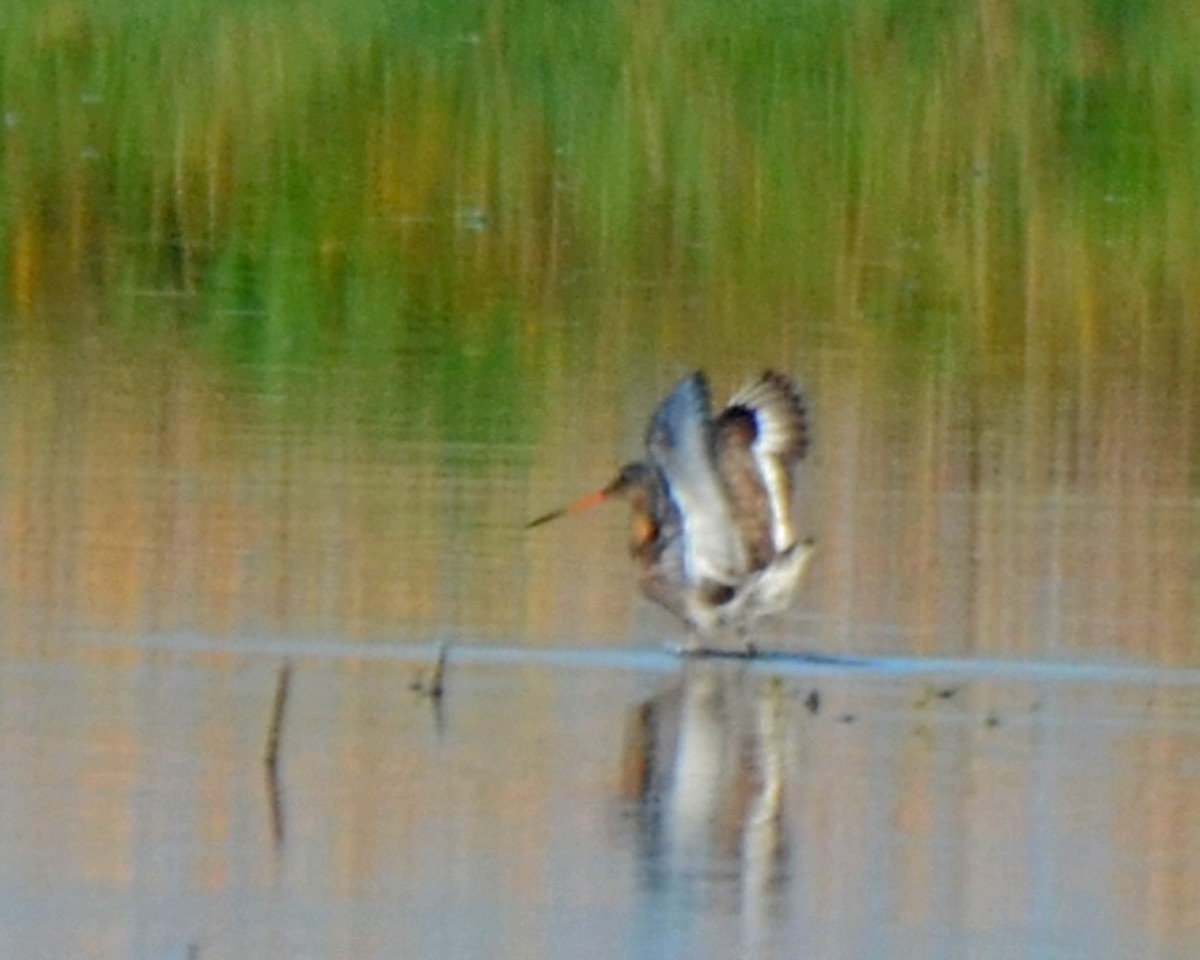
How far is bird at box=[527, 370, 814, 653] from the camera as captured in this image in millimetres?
10477

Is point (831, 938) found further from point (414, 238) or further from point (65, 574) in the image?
point (414, 238)

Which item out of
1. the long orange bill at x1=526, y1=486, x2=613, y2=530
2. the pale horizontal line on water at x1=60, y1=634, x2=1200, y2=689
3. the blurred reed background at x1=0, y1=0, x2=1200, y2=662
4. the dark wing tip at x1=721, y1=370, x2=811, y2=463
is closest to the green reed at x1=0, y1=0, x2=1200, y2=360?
the blurred reed background at x1=0, y1=0, x2=1200, y2=662

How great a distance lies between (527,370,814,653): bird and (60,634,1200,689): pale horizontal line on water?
0.23 meters

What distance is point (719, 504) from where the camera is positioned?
422 inches

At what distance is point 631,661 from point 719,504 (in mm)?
618

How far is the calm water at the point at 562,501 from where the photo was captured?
7.88m

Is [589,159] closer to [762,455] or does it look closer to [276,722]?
[762,455]

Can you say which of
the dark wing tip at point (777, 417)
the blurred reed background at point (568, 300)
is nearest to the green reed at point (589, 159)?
the blurred reed background at point (568, 300)

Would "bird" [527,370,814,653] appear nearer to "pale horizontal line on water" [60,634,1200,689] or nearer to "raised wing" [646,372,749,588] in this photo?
"raised wing" [646,372,749,588]

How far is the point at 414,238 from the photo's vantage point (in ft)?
62.2

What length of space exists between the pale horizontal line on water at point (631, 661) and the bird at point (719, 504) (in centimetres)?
23

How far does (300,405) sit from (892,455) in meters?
2.00

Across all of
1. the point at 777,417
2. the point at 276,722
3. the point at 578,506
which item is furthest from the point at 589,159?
the point at 276,722

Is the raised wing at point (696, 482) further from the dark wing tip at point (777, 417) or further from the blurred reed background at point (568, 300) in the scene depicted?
the blurred reed background at point (568, 300)
